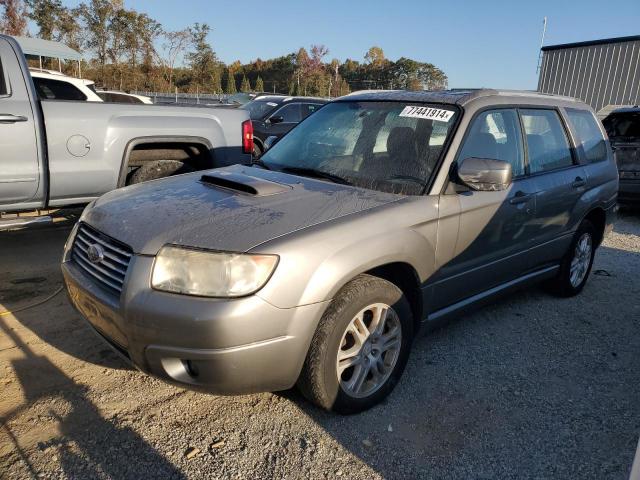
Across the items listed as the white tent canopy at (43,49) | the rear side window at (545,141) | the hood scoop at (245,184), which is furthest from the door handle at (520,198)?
the white tent canopy at (43,49)

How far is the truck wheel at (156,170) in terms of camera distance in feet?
16.0

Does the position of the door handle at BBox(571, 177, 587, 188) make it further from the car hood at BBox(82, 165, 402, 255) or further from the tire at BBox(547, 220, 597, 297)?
the car hood at BBox(82, 165, 402, 255)

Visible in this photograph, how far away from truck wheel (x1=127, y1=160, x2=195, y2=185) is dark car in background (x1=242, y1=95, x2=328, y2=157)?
627 cm

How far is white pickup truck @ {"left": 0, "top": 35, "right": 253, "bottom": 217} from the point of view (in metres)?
4.14

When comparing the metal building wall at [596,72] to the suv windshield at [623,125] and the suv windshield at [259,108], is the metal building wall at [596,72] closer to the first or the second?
the suv windshield at [623,125]

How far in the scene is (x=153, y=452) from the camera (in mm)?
2391

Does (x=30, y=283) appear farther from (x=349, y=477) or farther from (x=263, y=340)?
(x=349, y=477)

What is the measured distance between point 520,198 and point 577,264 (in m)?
1.55

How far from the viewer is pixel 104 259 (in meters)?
2.55

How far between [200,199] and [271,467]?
145cm

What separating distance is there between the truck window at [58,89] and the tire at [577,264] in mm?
6417

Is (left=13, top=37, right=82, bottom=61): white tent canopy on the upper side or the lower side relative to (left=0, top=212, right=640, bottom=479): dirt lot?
upper

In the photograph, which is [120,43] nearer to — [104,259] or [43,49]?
[43,49]

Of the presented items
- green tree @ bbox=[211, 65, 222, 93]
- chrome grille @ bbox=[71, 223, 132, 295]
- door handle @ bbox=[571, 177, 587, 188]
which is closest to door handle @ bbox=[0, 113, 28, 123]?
chrome grille @ bbox=[71, 223, 132, 295]
